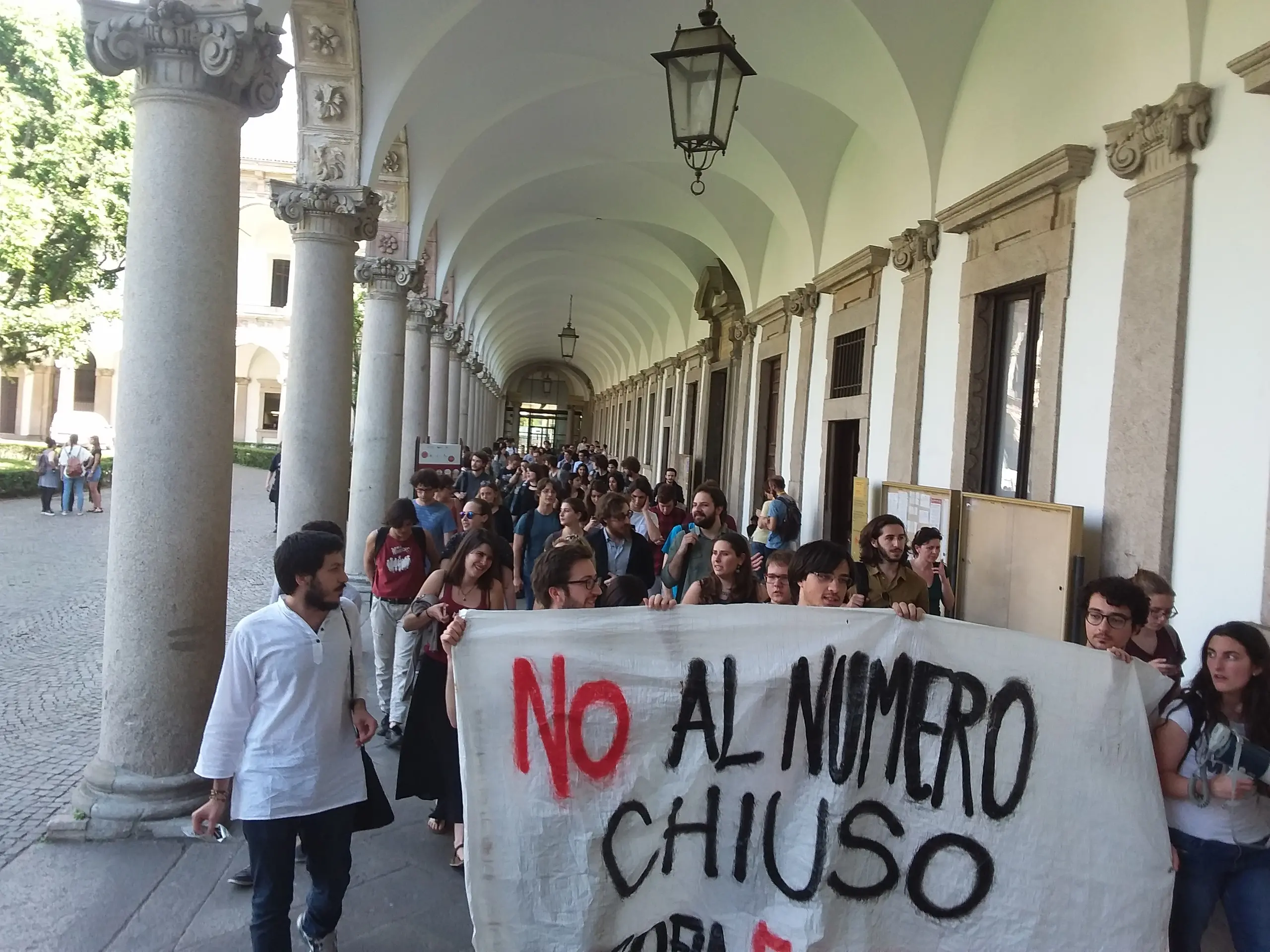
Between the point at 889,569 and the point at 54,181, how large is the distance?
827 inches

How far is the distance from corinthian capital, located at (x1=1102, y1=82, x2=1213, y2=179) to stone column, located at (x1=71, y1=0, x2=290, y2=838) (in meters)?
5.19

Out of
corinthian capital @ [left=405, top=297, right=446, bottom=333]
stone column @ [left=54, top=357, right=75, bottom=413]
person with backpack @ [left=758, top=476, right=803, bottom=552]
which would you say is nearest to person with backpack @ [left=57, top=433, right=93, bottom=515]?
corinthian capital @ [left=405, top=297, right=446, bottom=333]

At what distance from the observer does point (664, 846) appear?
9.53ft

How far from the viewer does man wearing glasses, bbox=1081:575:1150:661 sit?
123 inches

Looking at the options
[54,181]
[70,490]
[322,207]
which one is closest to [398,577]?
[322,207]

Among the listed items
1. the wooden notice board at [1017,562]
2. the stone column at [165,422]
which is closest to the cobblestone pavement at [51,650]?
the stone column at [165,422]

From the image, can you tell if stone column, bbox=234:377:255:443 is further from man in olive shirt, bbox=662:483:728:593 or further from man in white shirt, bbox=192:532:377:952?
man in white shirt, bbox=192:532:377:952

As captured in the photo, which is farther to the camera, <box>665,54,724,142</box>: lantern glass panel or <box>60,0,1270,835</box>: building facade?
<box>665,54,724,142</box>: lantern glass panel

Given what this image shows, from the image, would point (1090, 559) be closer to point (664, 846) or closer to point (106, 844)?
point (664, 846)

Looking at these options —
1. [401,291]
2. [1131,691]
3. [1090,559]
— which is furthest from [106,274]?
[1131,691]

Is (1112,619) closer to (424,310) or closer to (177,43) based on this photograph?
(177,43)

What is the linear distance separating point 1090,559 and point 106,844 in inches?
233

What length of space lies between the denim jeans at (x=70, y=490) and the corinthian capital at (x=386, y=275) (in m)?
10.5

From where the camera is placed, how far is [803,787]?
9.80 ft
